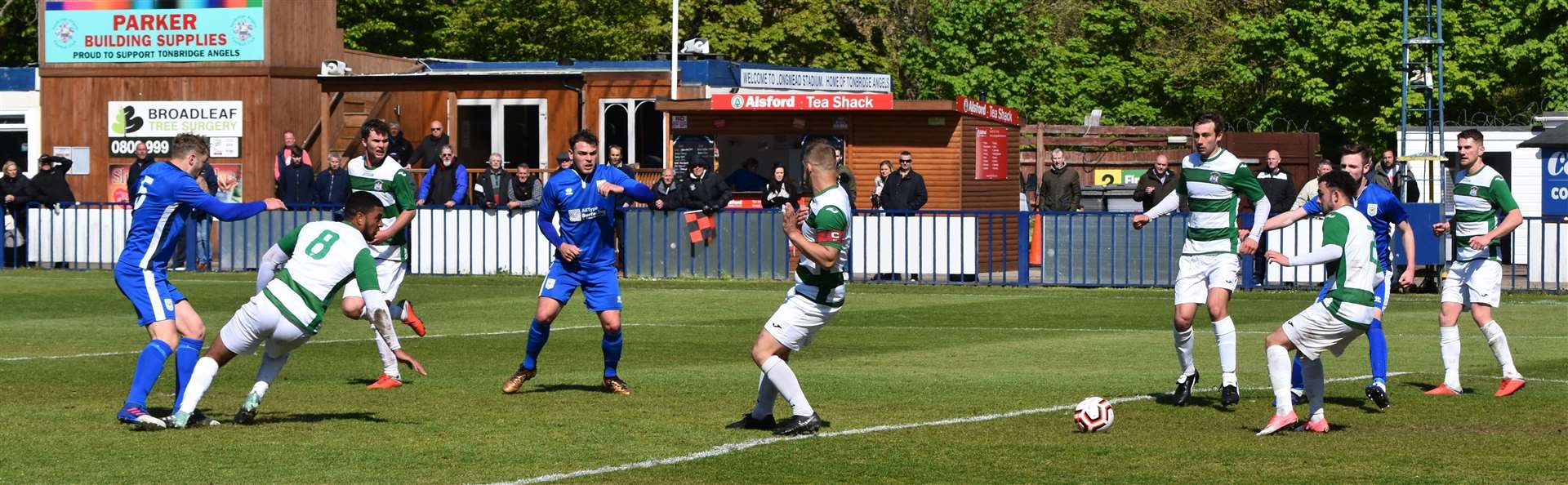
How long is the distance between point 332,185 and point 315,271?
19.4 metres

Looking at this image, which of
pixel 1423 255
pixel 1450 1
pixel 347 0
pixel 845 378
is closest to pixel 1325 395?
pixel 845 378

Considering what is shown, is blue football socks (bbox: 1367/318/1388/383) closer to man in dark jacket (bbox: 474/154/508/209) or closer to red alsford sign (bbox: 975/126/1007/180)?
man in dark jacket (bbox: 474/154/508/209)

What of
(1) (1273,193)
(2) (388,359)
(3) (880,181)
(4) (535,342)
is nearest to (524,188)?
(3) (880,181)

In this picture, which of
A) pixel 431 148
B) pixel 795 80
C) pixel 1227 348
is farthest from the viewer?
pixel 795 80

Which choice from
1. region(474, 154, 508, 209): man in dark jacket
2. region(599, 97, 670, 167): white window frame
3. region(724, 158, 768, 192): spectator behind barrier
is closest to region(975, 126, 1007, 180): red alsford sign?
region(724, 158, 768, 192): spectator behind barrier

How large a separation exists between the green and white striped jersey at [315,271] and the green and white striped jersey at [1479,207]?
309 inches

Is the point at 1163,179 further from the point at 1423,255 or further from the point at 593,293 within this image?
the point at 593,293

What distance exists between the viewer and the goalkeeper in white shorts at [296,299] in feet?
37.6

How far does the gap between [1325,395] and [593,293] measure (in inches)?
202

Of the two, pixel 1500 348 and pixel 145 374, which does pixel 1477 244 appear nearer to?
pixel 1500 348

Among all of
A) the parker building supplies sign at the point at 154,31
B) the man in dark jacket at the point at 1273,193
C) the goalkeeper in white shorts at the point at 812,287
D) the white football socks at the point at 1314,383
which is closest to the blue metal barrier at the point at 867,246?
the man in dark jacket at the point at 1273,193

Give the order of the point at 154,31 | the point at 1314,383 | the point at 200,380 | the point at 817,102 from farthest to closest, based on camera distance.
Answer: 1. the point at 154,31
2. the point at 817,102
3. the point at 1314,383
4. the point at 200,380

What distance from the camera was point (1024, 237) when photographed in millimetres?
27719

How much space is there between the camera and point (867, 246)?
28.4 m
